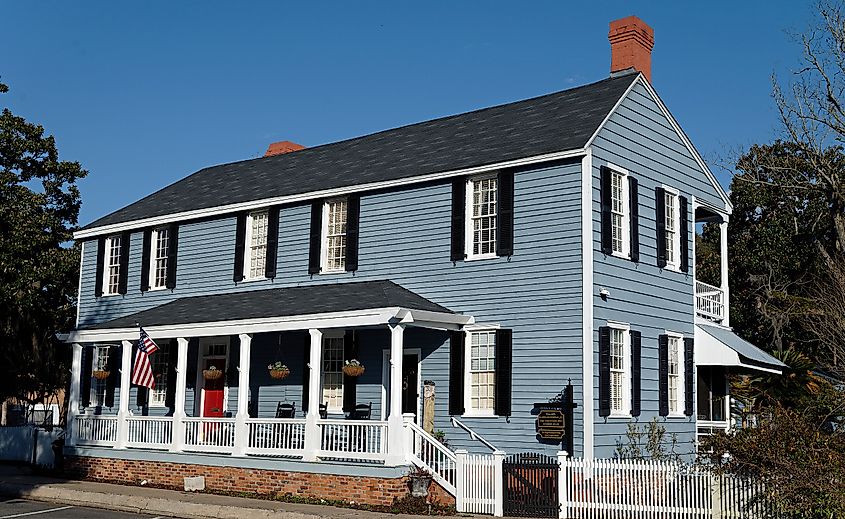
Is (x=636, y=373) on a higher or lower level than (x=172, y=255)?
lower

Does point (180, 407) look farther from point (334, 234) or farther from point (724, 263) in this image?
point (724, 263)

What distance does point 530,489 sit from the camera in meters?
17.3

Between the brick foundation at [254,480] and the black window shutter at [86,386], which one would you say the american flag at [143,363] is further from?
the black window shutter at [86,386]

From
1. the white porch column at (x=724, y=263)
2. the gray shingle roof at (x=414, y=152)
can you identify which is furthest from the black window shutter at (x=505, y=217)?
the white porch column at (x=724, y=263)

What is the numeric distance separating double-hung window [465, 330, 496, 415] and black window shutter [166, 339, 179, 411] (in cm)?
876

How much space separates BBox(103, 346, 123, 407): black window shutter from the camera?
27.6 meters

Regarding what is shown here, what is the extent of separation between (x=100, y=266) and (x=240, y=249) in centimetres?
603

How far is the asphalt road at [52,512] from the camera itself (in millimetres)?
18156

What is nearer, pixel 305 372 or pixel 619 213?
pixel 619 213

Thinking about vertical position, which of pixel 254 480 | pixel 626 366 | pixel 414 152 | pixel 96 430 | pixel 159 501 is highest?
pixel 414 152

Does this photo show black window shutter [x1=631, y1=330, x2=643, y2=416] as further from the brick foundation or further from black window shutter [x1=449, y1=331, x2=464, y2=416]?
the brick foundation

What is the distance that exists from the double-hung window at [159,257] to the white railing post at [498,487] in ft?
44.8

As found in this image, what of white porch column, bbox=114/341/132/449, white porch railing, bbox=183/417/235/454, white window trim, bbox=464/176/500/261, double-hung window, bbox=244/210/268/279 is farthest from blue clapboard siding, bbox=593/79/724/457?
white porch column, bbox=114/341/132/449

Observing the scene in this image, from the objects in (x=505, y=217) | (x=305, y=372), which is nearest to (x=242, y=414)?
(x=305, y=372)
